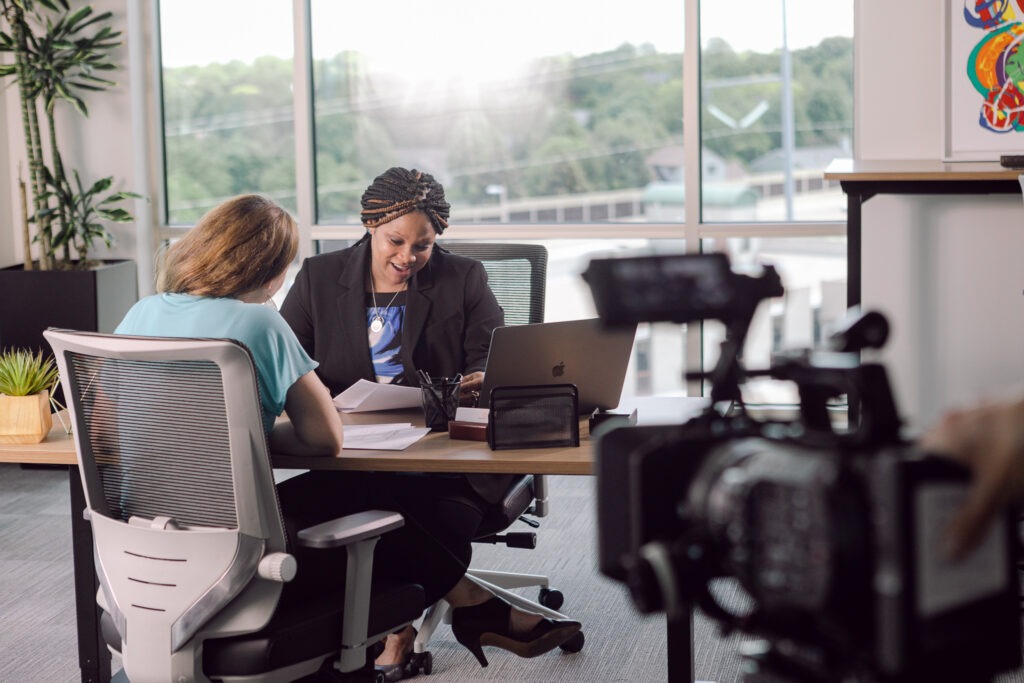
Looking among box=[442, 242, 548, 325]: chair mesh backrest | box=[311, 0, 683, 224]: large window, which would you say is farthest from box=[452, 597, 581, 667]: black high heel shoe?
box=[311, 0, 683, 224]: large window

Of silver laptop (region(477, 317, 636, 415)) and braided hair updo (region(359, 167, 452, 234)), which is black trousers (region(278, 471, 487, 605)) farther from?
braided hair updo (region(359, 167, 452, 234))

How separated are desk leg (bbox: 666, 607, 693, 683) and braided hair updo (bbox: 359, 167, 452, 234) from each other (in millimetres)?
1221

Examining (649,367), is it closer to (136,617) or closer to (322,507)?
(322,507)

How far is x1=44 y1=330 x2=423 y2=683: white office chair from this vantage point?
6.34ft

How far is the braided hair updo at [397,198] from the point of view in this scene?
3.05 meters

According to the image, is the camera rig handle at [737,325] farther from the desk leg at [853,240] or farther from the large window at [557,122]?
the large window at [557,122]

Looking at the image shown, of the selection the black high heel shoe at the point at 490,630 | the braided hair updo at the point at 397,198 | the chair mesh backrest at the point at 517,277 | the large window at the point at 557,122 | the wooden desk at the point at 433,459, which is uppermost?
the large window at the point at 557,122

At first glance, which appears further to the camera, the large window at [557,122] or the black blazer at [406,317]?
the large window at [557,122]

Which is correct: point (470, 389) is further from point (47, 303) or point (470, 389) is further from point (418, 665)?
point (47, 303)

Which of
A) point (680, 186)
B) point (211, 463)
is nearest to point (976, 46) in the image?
point (680, 186)

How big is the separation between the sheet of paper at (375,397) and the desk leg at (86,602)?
594mm

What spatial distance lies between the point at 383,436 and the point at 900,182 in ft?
7.19

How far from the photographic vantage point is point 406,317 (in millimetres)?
3064

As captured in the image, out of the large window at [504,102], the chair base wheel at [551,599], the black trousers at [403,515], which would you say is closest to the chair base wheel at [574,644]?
the chair base wheel at [551,599]
